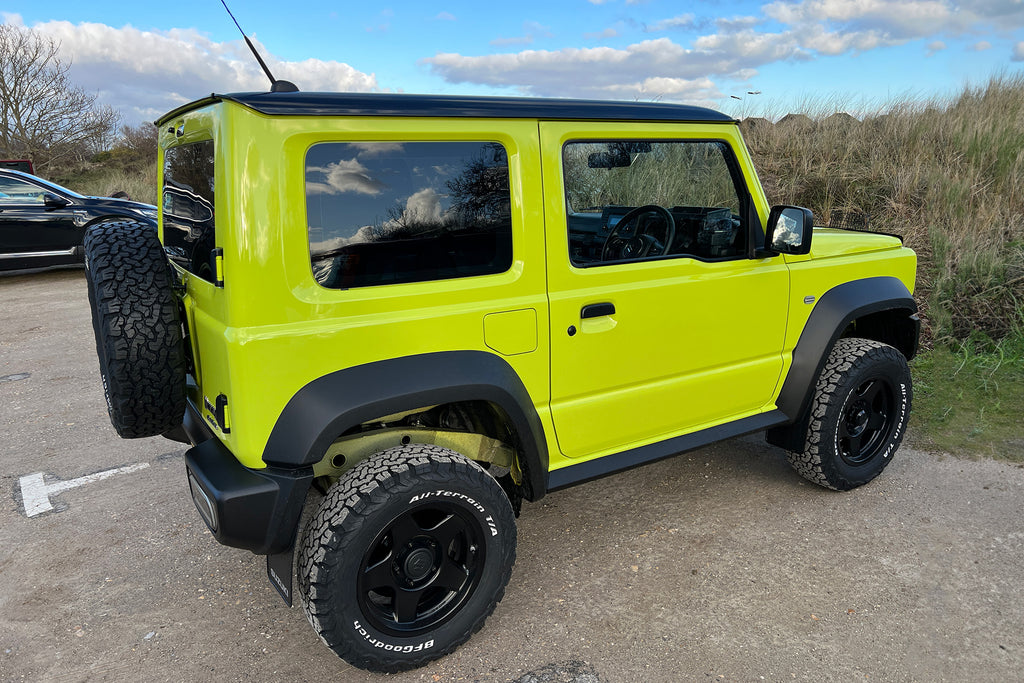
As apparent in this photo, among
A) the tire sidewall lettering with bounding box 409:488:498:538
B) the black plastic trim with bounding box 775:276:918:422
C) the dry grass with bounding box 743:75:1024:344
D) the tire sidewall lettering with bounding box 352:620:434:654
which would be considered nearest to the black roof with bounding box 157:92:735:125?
the black plastic trim with bounding box 775:276:918:422

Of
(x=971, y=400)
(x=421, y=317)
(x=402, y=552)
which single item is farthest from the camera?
(x=971, y=400)

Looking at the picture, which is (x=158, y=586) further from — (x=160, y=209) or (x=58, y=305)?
(x=58, y=305)

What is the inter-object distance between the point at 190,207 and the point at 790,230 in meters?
2.34

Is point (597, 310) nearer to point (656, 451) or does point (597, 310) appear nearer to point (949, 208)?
point (656, 451)

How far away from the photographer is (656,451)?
2.87 m

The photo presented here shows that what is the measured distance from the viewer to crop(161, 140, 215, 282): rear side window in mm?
2217

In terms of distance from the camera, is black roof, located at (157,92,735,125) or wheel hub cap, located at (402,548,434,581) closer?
black roof, located at (157,92,735,125)

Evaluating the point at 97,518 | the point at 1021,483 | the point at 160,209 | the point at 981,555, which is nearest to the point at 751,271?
the point at 981,555

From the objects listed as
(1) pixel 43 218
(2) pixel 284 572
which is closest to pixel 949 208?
(2) pixel 284 572

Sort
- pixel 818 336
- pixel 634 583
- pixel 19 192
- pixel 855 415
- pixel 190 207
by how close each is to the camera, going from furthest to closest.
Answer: pixel 19 192, pixel 855 415, pixel 818 336, pixel 634 583, pixel 190 207

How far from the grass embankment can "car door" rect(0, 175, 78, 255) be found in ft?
31.0

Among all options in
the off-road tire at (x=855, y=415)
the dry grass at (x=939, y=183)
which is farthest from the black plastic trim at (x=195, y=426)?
the dry grass at (x=939, y=183)

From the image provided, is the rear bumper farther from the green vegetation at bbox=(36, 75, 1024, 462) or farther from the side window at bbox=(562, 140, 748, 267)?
the green vegetation at bbox=(36, 75, 1024, 462)

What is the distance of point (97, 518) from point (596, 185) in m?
2.86
